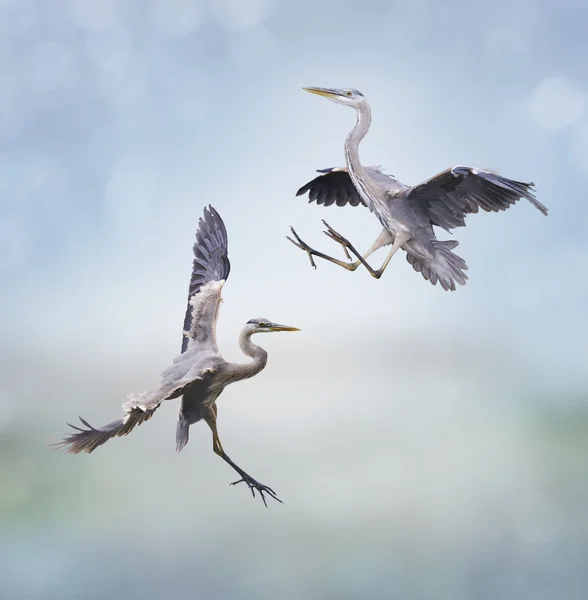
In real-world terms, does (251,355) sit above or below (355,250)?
below

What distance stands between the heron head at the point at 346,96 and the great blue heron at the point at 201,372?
0.82 meters

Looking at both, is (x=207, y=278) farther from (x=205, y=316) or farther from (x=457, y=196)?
(x=457, y=196)

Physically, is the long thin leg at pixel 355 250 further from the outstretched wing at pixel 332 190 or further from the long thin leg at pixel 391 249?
the outstretched wing at pixel 332 190

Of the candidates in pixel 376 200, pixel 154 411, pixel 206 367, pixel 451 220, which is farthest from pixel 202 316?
pixel 451 220

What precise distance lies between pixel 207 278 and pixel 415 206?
1033 millimetres

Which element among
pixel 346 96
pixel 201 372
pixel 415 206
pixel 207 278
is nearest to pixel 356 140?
pixel 346 96

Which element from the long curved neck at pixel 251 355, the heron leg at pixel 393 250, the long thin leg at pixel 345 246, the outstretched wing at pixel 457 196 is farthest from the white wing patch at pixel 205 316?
the outstretched wing at pixel 457 196

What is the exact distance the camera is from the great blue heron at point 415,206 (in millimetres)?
4270

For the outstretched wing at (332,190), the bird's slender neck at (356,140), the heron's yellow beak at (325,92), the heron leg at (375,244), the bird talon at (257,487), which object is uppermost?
the heron's yellow beak at (325,92)

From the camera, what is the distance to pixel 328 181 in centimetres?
488

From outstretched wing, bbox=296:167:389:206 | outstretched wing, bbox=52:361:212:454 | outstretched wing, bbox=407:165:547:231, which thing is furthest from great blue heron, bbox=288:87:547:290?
outstretched wing, bbox=52:361:212:454

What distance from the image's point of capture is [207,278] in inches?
175

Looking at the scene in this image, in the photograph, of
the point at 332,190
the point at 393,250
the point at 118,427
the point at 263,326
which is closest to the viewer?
the point at 118,427

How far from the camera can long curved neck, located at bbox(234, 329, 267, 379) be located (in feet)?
13.4
